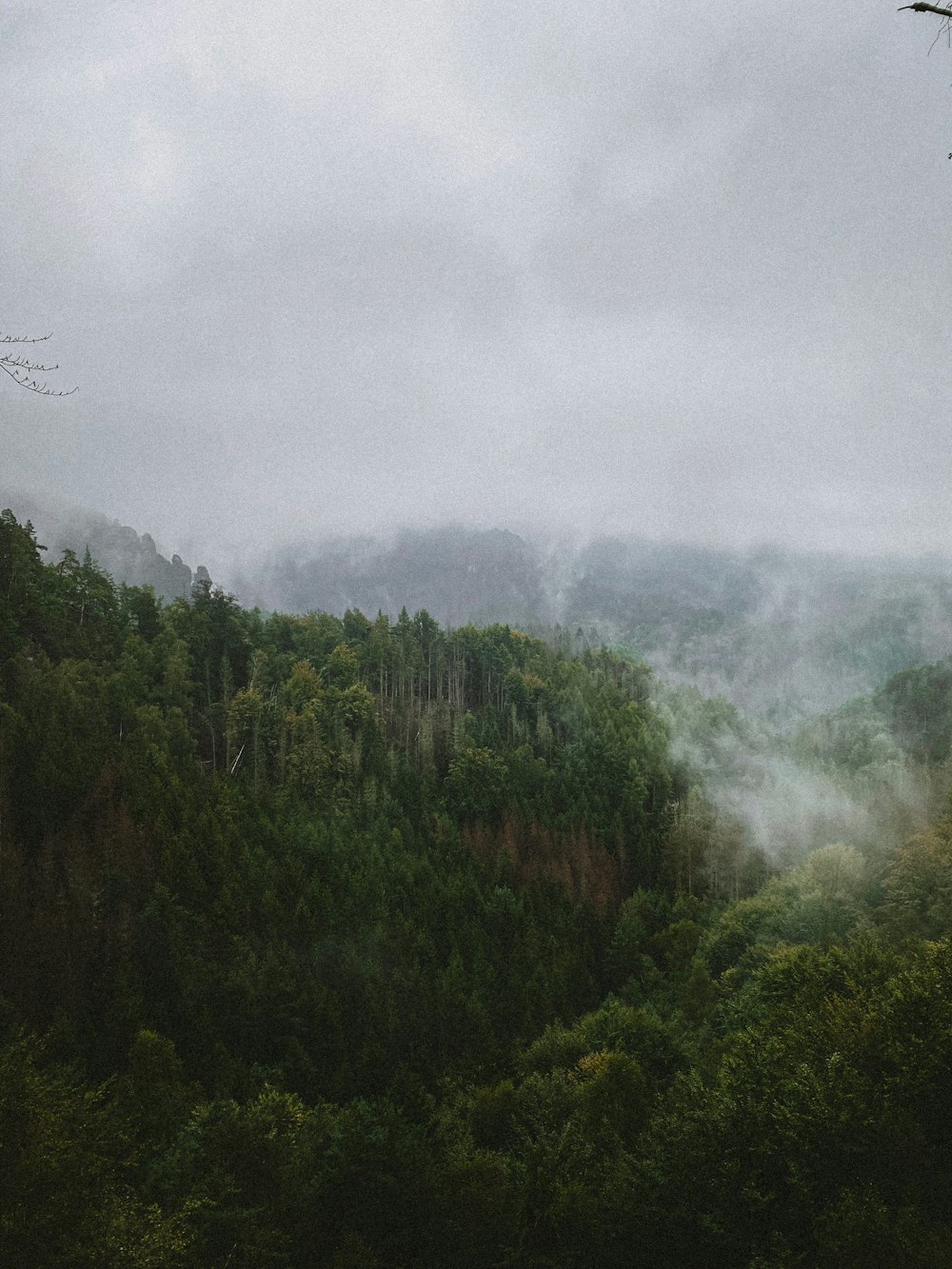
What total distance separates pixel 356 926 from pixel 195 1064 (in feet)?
75.4

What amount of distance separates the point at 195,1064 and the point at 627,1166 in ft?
116

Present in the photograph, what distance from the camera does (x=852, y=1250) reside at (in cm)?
2070

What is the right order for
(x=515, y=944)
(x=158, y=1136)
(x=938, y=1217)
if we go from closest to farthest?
(x=938, y=1217)
(x=158, y=1136)
(x=515, y=944)

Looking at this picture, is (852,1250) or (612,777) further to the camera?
(612,777)

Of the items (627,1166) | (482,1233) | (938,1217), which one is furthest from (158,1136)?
(938,1217)

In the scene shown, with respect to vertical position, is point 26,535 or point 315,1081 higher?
point 26,535

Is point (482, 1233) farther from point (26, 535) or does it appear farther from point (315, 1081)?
point (26, 535)

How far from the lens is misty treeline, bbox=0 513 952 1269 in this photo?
1016 inches

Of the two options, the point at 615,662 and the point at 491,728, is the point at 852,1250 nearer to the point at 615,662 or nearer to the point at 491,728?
the point at 491,728

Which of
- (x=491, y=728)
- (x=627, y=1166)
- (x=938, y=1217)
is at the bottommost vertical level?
(x=627, y=1166)

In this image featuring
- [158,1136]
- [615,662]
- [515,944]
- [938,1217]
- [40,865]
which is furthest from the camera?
[615,662]

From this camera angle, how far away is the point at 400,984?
64125 mm

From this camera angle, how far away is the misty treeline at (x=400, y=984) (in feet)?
84.7

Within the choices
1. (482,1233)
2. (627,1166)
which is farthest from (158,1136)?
(627,1166)
